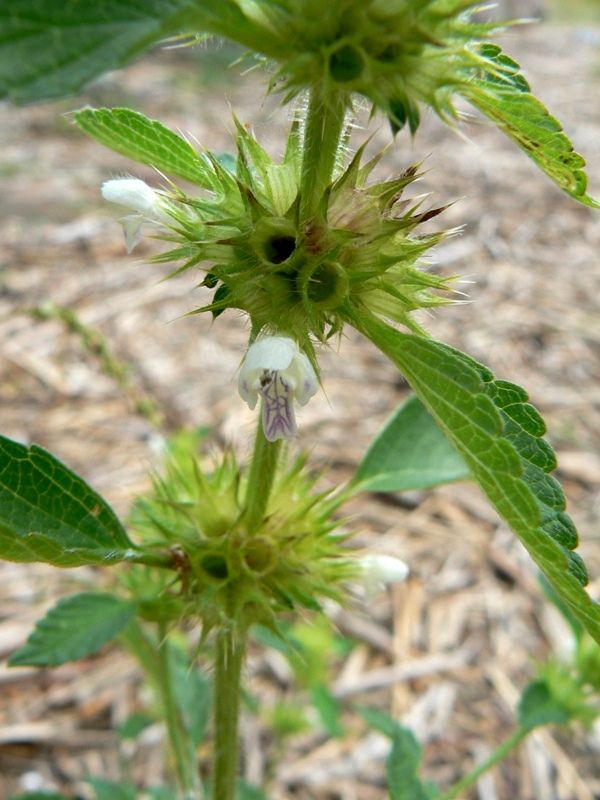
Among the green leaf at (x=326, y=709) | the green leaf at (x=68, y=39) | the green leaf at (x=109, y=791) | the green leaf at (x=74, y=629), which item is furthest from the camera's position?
the green leaf at (x=326, y=709)

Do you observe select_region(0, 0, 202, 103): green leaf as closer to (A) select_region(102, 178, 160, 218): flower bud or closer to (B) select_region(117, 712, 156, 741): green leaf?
(A) select_region(102, 178, 160, 218): flower bud

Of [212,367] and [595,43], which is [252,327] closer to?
[212,367]

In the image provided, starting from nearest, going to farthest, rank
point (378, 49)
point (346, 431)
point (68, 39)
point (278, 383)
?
point (68, 39), point (378, 49), point (278, 383), point (346, 431)

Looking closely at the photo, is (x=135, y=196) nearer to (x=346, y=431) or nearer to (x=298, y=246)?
(x=298, y=246)

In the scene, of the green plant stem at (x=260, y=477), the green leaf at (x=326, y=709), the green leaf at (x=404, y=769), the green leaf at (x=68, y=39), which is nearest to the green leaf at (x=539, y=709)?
the green leaf at (x=404, y=769)

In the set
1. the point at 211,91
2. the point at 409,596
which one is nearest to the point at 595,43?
the point at 211,91

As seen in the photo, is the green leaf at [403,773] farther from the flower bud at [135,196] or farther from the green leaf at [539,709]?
the flower bud at [135,196]

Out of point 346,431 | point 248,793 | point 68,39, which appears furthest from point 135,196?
point 346,431

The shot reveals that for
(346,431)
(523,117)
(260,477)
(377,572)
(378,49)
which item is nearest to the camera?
(378,49)
